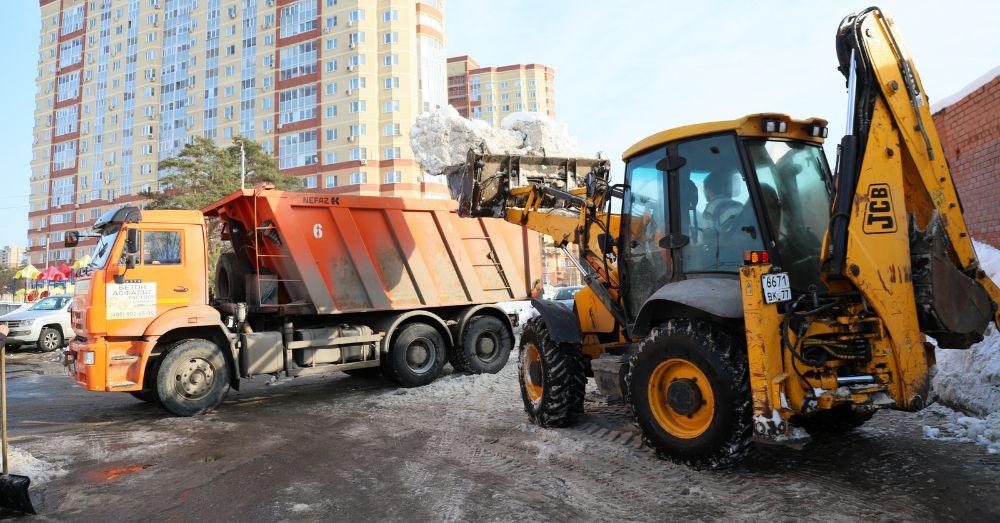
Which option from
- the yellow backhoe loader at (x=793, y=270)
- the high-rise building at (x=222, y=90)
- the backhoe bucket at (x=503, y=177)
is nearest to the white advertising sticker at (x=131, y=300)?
the backhoe bucket at (x=503, y=177)

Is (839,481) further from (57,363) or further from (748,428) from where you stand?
(57,363)

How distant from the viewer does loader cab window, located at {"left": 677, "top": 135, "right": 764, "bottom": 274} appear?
413cm

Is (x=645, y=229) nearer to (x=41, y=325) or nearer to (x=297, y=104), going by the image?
(x=41, y=325)

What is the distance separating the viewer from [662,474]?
416cm

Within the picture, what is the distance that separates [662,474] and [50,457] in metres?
5.53

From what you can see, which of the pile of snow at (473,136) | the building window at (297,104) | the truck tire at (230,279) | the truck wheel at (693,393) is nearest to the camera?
the truck wheel at (693,393)

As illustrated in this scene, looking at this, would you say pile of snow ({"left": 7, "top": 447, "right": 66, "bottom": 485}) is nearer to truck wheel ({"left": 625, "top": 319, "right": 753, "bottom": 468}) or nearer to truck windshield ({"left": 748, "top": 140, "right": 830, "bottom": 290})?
truck wheel ({"left": 625, "top": 319, "right": 753, "bottom": 468})

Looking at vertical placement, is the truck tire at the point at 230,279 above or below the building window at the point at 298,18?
below

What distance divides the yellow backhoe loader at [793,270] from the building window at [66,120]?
93.0 metres

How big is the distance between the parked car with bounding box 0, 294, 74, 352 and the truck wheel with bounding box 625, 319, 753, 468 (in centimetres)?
1664

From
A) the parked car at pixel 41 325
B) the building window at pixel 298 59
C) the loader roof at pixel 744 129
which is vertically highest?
the building window at pixel 298 59

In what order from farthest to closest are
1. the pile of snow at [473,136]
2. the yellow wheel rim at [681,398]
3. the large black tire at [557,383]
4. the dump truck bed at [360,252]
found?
1. the pile of snow at [473,136]
2. the dump truck bed at [360,252]
3. the large black tire at [557,383]
4. the yellow wheel rim at [681,398]

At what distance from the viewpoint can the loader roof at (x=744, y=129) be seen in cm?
413

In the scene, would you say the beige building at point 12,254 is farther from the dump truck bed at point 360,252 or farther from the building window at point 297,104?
the dump truck bed at point 360,252
